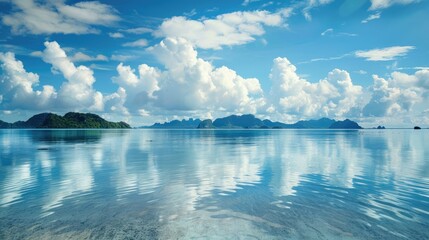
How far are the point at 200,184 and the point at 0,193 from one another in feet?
68.6

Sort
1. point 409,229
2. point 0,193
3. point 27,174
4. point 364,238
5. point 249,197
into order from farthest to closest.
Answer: point 27,174
point 0,193
point 249,197
point 409,229
point 364,238

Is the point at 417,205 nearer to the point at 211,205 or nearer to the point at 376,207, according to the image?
the point at 376,207

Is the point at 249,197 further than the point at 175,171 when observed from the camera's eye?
No

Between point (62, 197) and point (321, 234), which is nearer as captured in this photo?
point (321, 234)

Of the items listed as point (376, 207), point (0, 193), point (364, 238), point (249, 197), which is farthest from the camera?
point (0, 193)

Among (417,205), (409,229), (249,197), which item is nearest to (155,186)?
(249,197)

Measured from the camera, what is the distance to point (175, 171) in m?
42.0

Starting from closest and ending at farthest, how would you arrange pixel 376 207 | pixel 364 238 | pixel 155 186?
1. pixel 364 238
2. pixel 376 207
3. pixel 155 186

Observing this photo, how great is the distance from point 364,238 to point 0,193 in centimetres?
3341

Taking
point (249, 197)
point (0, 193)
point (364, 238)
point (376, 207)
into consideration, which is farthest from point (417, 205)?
point (0, 193)

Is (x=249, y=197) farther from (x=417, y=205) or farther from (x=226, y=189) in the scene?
(x=417, y=205)

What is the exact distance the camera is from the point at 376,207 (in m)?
23.7

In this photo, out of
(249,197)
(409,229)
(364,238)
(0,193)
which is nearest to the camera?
(364,238)

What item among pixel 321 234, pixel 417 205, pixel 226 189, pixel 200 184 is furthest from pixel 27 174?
pixel 417 205
